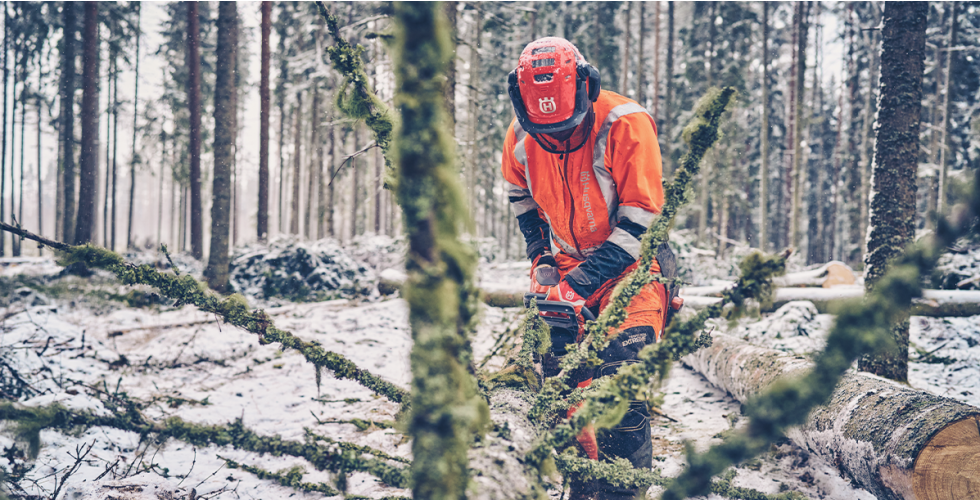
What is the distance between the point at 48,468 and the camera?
266 cm

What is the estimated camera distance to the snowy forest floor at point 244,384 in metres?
2.74

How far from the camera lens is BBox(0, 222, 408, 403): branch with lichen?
5.29 feet

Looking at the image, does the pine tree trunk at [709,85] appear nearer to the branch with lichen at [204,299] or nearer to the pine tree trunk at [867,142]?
the pine tree trunk at [867,142]

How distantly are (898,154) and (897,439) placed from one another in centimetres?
278

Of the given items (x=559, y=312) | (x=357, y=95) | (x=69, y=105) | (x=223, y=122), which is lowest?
(x=559, y=312)

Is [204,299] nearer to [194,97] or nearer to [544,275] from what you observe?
[544,275]

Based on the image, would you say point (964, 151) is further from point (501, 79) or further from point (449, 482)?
point (449, 482)

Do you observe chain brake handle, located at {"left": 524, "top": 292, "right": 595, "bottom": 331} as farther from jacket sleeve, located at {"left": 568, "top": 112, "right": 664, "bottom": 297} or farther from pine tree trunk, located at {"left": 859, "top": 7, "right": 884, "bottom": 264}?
pine tree trunk, located at {"left": 859, "top": 7, "right": 884, "bottom": 264}

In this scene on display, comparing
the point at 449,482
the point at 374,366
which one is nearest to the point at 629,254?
the point at 449,482

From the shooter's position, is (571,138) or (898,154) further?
(898,154)

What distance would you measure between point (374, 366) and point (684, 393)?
10.3 feet

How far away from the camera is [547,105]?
8.00ft

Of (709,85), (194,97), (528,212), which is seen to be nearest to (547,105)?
(528,212)

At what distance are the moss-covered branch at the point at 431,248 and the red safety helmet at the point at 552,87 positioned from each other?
1589mm
